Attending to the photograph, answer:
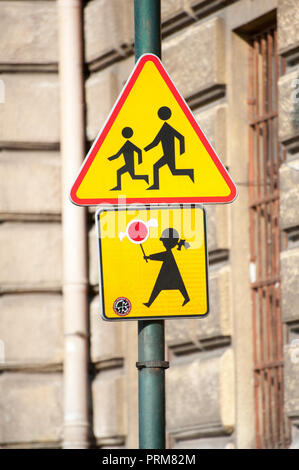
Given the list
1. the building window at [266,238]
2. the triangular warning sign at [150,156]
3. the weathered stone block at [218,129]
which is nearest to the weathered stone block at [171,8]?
the building window at [266,238]

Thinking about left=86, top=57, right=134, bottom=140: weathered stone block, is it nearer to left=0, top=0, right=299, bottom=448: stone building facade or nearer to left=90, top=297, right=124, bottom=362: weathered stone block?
left=0, top=0, right=299, bottom=448: stone building facade

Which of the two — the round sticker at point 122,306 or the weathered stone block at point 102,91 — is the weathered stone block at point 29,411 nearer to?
the weathered stone block at point 102,91

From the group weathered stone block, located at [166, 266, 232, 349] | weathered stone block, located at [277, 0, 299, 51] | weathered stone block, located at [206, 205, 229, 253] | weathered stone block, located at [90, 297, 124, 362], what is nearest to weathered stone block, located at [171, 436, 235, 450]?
weathered stone block, located at [166, 266, 232, 349]

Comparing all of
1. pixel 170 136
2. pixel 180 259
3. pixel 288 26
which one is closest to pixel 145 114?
pixel 170 136

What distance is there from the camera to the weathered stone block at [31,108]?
9.05 meters

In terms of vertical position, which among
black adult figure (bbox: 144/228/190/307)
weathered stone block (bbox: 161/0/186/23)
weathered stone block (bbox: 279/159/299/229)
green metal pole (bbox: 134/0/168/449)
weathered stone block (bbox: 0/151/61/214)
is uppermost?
weathered stone block (bbox: 161/0/186/23)

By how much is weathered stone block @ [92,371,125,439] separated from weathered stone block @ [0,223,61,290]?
810mm

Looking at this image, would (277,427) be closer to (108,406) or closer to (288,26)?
(108,406)

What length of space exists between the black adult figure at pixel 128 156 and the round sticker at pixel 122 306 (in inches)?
15.2

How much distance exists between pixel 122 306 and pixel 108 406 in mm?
4496

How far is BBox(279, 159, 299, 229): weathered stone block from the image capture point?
6832mm

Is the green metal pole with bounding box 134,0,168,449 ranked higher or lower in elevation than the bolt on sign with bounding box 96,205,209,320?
lower

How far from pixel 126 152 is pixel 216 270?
3376mm

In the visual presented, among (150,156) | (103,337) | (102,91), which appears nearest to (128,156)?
(150,156)
